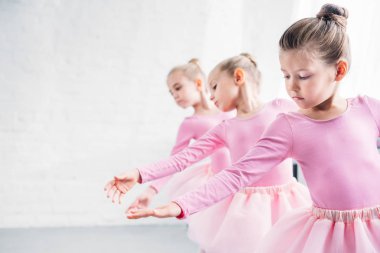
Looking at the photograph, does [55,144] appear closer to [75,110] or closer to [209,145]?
→ [75,110]

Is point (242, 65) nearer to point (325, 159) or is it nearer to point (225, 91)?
point (225, 91)

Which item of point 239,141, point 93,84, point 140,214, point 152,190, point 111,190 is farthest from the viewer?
point 93,84

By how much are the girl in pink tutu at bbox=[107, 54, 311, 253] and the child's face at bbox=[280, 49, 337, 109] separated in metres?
0.52

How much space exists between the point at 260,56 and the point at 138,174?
7.51 feet

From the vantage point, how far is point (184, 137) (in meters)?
2.14

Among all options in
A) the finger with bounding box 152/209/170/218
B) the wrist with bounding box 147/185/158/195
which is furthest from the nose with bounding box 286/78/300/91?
the wrist with bounding box 147/185/158/195

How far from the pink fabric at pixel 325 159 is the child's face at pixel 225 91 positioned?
0.51 metres

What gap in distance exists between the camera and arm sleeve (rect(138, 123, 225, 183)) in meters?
1.41

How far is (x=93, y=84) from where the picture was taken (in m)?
3.27

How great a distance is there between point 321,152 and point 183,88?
3.85 feet

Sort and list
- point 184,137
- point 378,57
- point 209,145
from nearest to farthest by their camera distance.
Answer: point 209,145 < point 184,137 < point 378,57

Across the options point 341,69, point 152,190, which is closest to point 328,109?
point 341,69

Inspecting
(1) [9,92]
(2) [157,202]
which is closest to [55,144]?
(1) [9,92]

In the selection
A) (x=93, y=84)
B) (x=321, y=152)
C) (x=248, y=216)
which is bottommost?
(x=248, y=216)
